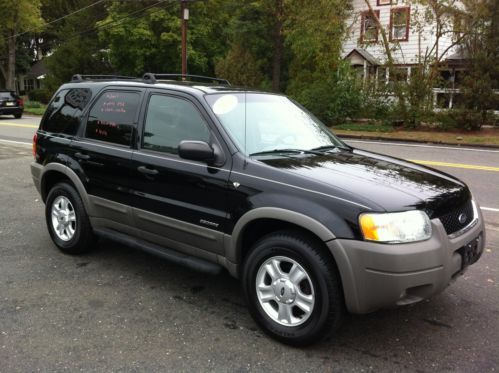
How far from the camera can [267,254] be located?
3.35 metres

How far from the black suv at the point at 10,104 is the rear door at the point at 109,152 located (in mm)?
22994

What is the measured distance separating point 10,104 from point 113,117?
23.6 m

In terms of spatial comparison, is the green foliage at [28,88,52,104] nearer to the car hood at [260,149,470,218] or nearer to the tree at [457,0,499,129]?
the tree at [457,0,499,129]

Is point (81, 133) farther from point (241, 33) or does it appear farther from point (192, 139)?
point (241, 33)

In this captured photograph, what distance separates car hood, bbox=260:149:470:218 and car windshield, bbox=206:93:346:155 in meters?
0.20

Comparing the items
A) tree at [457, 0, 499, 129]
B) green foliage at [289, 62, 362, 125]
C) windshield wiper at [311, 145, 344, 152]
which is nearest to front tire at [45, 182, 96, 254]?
windshield wiper at [311, 145, 344, 152]

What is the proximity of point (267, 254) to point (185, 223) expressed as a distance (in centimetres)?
81

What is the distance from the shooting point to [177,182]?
12.7ft

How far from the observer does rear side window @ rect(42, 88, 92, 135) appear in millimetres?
4938

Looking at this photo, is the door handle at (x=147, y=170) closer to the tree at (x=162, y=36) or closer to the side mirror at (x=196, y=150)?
the side mirror at (x=196, y=150)

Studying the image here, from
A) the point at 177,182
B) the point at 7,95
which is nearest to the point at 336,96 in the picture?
the point at 7,95

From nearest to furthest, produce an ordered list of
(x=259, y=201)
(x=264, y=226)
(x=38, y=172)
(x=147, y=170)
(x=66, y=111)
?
(x=259, y=201)
(x=264, y=226)
(x=147, y=170)
(x=66, y=111)
(x=38, y=172)

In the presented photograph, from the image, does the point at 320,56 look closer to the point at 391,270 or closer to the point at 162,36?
the point at 162,36

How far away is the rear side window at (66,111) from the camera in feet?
16.2
